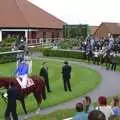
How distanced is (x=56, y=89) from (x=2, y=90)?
238 inches

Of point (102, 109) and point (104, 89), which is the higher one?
point (102, 109)

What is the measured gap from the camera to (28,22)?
62000mm

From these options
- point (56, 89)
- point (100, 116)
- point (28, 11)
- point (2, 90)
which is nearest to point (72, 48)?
point (28, 11)

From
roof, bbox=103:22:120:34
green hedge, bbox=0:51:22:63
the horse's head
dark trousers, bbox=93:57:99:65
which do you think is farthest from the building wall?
the horse's head

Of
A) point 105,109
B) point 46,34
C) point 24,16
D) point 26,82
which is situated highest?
point 24,16

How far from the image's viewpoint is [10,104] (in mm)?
15125

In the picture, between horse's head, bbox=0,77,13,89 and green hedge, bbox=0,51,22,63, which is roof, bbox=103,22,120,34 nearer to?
green hedge, bbox=0,51,22,63

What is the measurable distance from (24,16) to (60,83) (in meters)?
37.5

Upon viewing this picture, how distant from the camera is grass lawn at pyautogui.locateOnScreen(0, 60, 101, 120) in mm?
20141

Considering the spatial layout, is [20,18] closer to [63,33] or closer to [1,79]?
→ [63,33]

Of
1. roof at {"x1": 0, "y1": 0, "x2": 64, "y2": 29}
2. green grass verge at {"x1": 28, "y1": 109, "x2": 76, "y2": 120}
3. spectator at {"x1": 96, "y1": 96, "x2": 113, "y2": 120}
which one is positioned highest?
roof at {"x1": 0, "y1": 0, "x2": 64, "y2": 29}

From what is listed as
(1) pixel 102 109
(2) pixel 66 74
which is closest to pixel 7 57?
(2) pixel 66 74

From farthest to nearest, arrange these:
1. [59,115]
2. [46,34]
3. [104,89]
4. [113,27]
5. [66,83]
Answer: [113,27] → [46,34] → [104,89] → [66,83] → [59,115]

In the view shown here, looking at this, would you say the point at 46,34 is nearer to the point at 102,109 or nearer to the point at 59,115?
the point at 59,115
